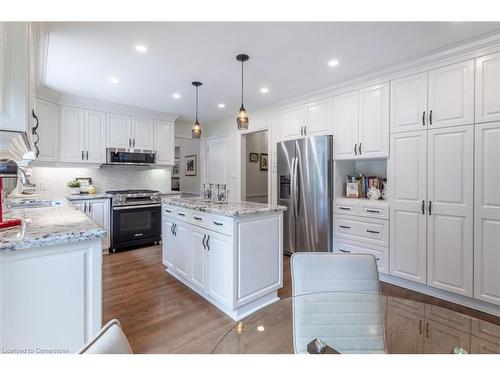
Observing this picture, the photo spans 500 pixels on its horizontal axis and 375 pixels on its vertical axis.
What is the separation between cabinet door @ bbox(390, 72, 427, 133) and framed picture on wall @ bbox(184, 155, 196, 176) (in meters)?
4.49

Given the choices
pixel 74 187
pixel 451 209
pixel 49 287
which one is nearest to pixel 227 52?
pixel 49 287

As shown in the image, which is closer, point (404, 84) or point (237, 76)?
point (404, 84)

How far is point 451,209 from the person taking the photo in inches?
92.7

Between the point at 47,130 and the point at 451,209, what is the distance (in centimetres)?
514

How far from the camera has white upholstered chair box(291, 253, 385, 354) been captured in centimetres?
130

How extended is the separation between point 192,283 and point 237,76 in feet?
8.01

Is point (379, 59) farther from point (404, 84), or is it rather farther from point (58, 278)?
point (58, 278)

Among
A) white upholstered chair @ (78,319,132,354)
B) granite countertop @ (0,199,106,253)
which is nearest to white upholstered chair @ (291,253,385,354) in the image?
white upholstered chair @ (78,319,132,354)

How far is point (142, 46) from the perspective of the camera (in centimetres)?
231

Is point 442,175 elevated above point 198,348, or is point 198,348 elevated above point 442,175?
point 442,175

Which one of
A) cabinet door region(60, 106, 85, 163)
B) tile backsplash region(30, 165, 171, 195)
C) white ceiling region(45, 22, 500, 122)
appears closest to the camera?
white ceiling region(45, 22, 500, 122)

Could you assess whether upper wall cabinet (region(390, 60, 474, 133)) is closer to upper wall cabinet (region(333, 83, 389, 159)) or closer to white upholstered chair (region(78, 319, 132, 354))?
upper wall cabinet (region(333, 83, 389, 159))
